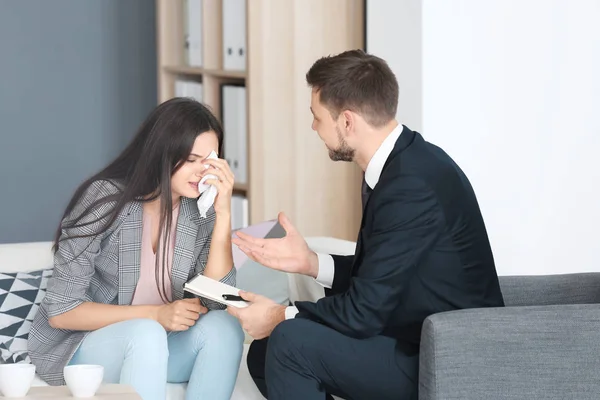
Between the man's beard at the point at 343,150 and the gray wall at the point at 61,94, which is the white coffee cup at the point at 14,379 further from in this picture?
the gray wall at the point at 61,94

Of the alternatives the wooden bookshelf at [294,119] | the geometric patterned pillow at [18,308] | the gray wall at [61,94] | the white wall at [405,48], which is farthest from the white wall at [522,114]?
the gray wall at [61,94]

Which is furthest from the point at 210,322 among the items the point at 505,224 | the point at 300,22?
the point at 300,22

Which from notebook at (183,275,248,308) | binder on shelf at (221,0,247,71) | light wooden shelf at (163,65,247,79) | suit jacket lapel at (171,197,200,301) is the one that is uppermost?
binder on shelf at (221,0,247,71)

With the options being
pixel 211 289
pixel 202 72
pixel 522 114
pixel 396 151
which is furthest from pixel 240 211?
pixel 396 151

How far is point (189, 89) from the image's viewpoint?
3955 mm

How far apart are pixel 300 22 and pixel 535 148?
2.98ft

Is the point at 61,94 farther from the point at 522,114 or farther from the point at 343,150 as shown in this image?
the point at 343,150

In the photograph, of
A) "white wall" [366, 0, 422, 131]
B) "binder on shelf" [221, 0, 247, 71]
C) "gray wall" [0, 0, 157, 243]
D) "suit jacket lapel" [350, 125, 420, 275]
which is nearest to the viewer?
"suit jacket lapel" [350, 125, 420, 275]

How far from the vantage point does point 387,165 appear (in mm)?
2170

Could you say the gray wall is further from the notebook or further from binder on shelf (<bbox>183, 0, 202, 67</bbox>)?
the notebook

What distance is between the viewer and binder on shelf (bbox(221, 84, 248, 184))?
3525mm

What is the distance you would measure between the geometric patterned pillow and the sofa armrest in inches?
38.7

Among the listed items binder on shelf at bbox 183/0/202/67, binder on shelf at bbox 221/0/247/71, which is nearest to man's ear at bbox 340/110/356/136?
binder on shelf at bbox 221/0/247/71

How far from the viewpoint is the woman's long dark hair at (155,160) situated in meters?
2.29
